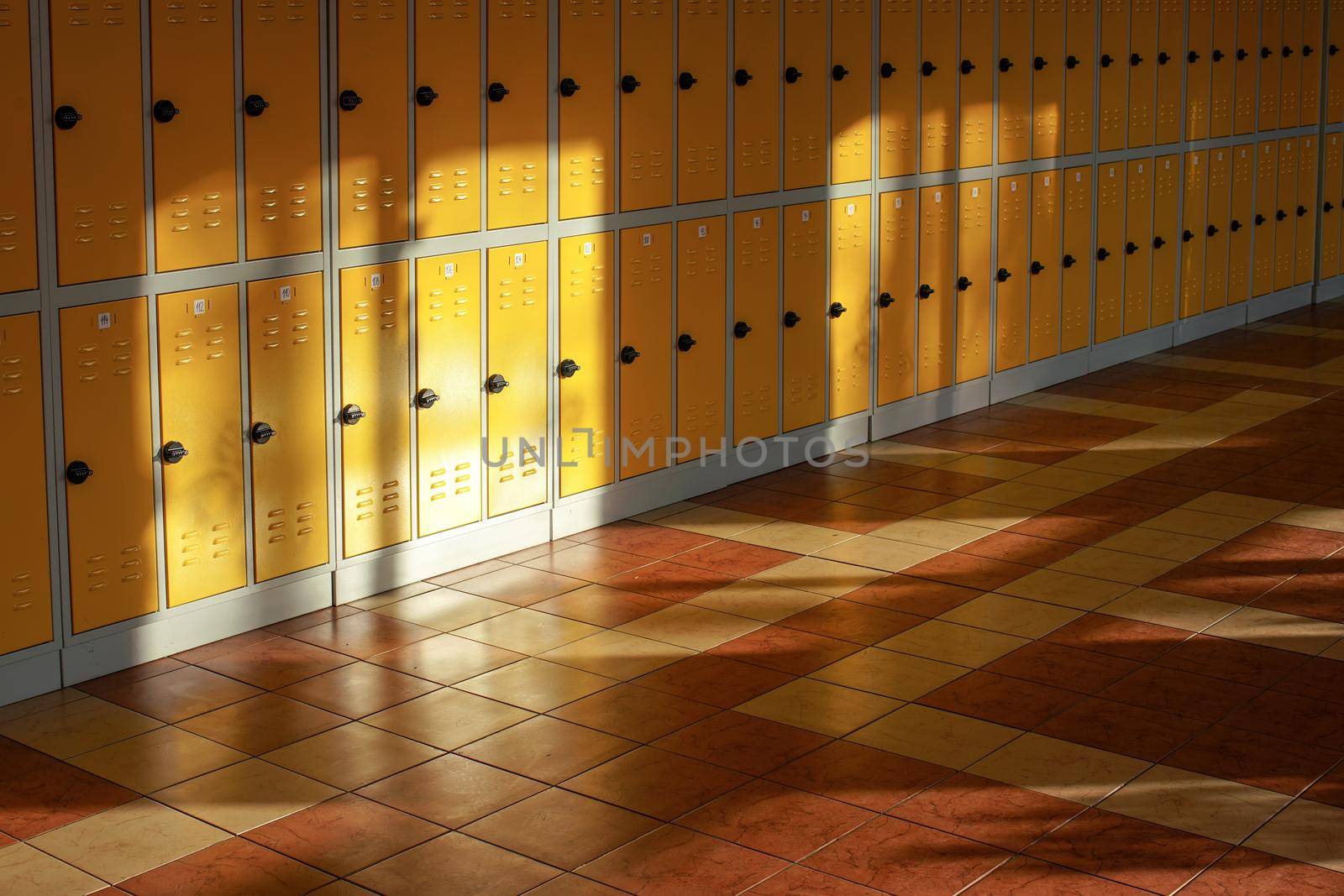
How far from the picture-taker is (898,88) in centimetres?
898

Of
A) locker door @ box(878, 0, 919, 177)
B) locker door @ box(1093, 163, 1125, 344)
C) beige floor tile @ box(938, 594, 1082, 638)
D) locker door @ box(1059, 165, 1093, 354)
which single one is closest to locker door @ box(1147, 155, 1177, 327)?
locker door @ box(1093, 163, 1125, 344)

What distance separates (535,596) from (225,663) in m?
1.30

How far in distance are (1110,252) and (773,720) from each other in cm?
635

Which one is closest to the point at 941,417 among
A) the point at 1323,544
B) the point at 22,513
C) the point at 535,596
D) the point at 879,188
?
the point at 879,188

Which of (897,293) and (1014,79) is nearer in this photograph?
(897,293)

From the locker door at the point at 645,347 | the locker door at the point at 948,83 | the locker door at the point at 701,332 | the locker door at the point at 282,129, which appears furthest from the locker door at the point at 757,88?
the locker door at the point at 282,129

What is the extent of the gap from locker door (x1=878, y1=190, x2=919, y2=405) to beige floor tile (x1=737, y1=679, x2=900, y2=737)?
3713 millimetres

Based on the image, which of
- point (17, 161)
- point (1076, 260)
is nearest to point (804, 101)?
point (1076, 260)

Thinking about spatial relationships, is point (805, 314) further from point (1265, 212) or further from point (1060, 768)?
point (1265, 212)

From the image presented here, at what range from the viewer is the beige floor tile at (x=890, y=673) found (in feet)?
19.0

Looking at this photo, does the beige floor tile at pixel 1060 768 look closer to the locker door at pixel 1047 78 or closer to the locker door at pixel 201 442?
the locker door at pixel 201 442

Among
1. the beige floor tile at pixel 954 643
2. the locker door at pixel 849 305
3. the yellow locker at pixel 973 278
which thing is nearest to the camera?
the beige floor tile at pixel 954 643

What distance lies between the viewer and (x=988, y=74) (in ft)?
31.4

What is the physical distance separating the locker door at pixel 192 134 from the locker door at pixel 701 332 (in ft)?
8.24
